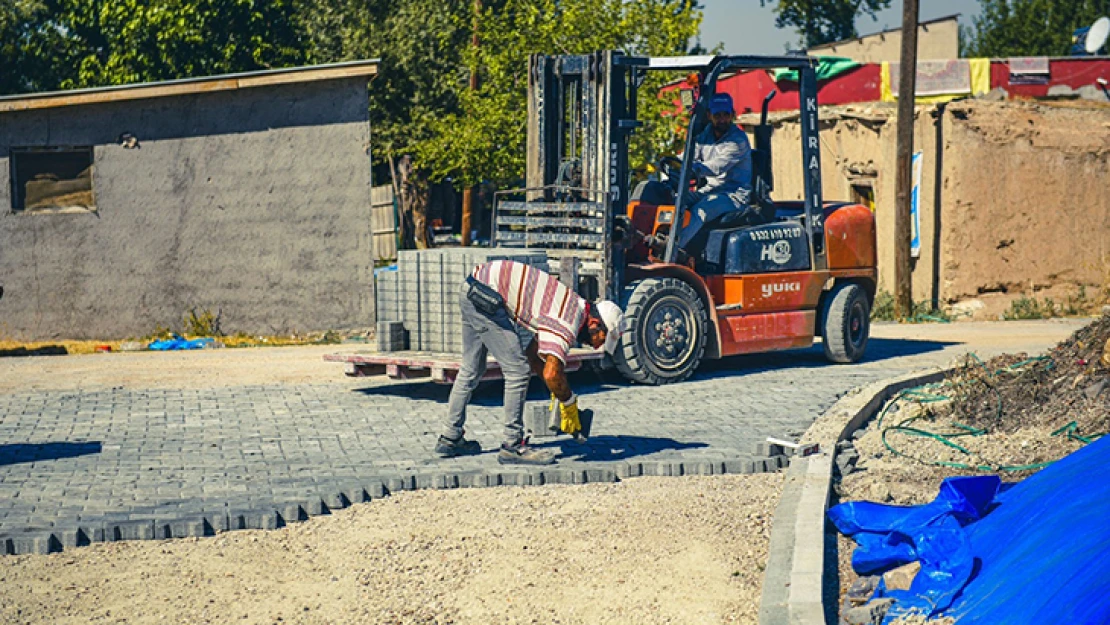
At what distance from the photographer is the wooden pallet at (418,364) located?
38.3 ft

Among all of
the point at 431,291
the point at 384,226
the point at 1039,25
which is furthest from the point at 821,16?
the point at 431,291

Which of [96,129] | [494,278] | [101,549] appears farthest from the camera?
[96,129]

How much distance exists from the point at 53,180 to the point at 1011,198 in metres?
14.7

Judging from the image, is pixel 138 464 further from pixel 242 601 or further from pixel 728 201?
pixel 728 201

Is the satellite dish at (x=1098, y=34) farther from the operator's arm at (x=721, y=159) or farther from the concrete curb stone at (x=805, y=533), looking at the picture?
the concrete curb stone at (x=805, y=533)

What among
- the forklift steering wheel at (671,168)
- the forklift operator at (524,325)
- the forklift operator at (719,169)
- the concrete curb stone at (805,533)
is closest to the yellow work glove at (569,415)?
the forklift operator at (524,325)

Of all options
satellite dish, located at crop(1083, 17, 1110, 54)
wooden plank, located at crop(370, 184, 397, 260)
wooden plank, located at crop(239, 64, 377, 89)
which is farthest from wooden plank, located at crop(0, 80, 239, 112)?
satellite dish, located at crop(1083, 17, 1110, 54)

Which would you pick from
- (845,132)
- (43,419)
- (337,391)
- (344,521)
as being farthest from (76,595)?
(845,132)

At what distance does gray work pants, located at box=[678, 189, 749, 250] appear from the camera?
13.7 meters

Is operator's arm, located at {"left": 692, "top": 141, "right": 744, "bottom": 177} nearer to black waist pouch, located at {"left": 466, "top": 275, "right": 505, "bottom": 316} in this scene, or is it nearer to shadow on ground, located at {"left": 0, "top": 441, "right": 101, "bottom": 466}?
black waist pouch, located at {"left": 466, "top": 275, "right": 505, "bottom": 316}

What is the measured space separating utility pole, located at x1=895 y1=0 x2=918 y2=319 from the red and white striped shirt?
13.6m

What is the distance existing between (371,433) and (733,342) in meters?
4.52

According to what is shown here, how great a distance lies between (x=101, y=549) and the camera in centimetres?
739

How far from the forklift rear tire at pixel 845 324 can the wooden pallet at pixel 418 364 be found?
11.3 ft
